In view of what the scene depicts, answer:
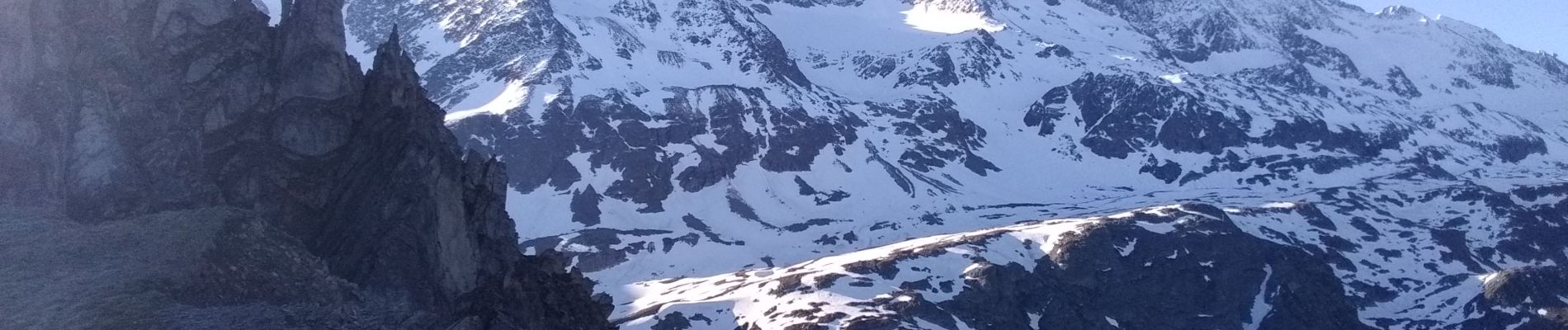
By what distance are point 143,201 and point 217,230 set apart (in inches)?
264

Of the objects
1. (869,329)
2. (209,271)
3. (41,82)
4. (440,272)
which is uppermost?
(41,82)

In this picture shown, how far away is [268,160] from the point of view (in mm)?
85875

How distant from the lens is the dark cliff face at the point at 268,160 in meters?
76.4

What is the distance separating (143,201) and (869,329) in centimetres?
12688

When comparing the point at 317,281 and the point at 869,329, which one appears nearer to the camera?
the point at 317,281

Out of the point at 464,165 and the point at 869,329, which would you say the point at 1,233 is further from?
the point at 869,329

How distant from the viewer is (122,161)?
258 ft

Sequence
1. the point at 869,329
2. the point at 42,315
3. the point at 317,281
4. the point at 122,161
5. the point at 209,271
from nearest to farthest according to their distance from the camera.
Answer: the point at 42,315 → the point at 209,271 → the point at 317,281 → the point at 122,161 → the point at 869,329

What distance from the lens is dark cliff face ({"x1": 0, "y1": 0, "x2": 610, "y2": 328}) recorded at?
7638 cm

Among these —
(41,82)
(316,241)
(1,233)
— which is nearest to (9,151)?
(41,82)

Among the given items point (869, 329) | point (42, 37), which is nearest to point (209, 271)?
point (42, 37)

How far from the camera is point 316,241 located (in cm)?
8406

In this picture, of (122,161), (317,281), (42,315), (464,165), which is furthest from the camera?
(464,165)

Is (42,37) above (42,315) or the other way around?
above
